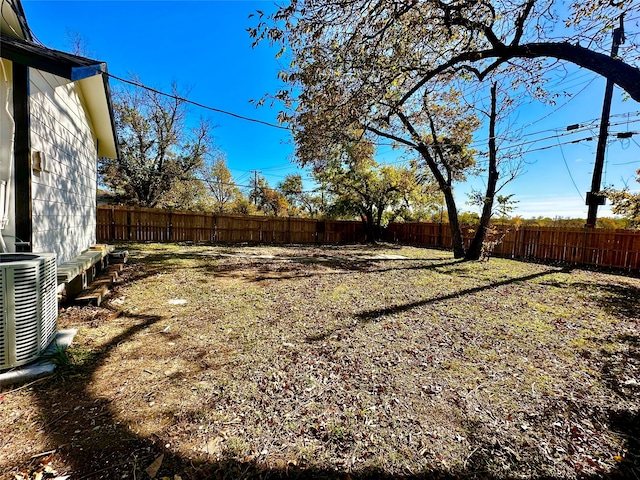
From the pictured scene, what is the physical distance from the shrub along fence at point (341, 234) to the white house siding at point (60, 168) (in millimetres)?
6538

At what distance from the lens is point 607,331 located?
363 centimetres

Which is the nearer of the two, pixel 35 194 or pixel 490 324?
pixel 35 194

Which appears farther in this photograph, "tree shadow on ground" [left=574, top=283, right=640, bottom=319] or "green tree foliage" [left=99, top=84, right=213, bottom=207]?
"green tree foliage" [left=99, top=84, right=213, bottom=207]

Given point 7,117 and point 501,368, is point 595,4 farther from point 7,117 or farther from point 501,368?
point 7,117

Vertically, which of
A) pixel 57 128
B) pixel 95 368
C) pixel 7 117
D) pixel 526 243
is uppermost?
pixel 57 128

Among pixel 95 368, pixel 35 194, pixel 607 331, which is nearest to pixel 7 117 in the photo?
pixel 35 194

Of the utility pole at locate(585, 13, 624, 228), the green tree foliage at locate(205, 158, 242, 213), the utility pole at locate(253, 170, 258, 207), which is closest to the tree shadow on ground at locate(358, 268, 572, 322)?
the utility pole at locate(585, 13, 624, 228)

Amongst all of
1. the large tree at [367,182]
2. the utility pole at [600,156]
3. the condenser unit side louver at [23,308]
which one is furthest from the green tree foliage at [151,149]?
the utility pole at [600,156]

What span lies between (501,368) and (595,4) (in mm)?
4595

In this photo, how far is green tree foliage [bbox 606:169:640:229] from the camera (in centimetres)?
753

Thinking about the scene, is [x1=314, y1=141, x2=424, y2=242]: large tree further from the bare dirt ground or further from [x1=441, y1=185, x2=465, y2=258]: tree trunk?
the bare dirt ground

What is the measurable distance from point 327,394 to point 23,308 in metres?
2.35

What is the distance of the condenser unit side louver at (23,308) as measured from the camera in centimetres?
191

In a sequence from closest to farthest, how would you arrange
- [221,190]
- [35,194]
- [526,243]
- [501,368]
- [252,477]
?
1. [252,477]
2. [501,368]
3. [35,194]
4. [526,243]
5. [221,190]
